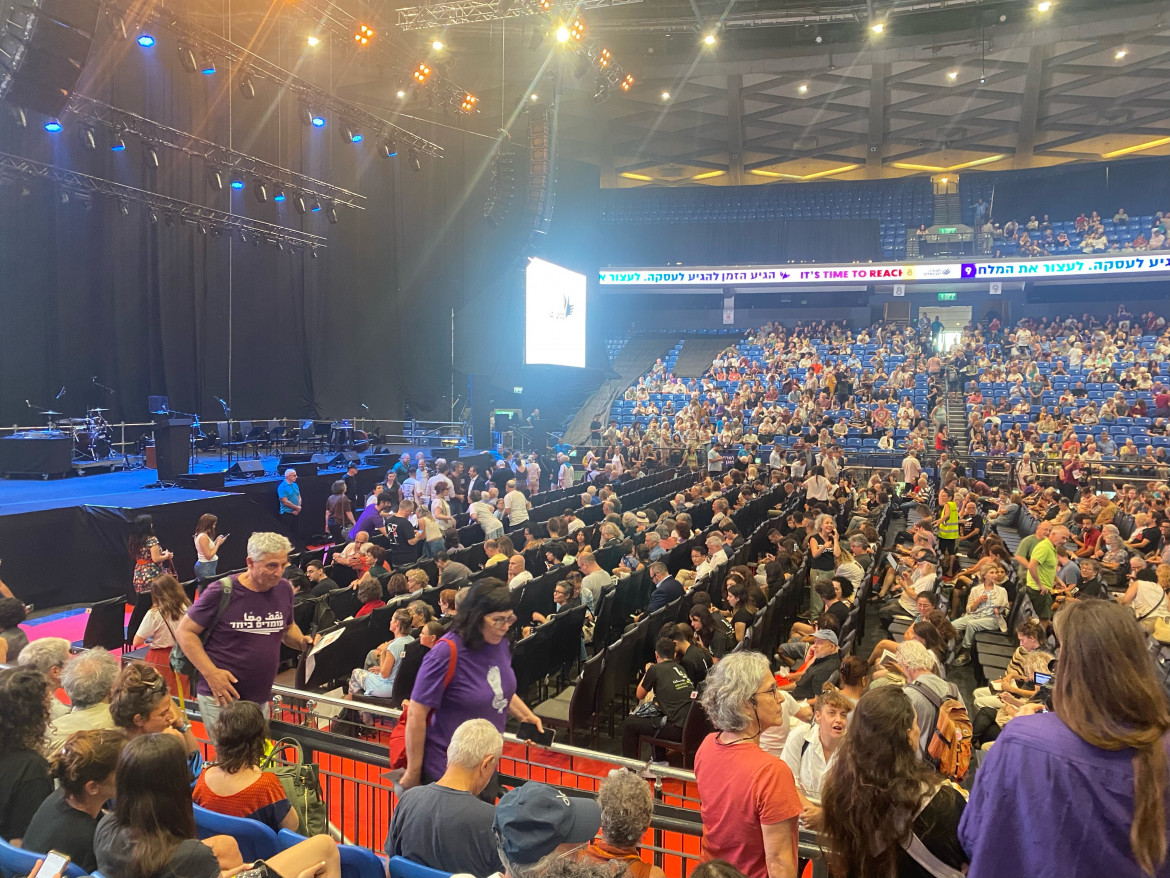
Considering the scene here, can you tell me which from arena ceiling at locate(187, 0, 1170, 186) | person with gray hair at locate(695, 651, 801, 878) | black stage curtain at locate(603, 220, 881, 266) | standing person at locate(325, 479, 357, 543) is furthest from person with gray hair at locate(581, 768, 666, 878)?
black stage curtain at locate(603, 220, 881, 266)

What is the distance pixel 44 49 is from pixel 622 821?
405 inches

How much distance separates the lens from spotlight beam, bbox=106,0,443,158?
10.9m

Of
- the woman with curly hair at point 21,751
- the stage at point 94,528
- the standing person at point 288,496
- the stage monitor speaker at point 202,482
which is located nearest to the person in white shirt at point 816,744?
the woman with curly hair at point 21,751

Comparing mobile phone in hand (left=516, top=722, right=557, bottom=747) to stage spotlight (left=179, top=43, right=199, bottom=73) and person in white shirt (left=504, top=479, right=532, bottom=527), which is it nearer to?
person in white shirt (left=504, top=479, right=532, bottom=527)

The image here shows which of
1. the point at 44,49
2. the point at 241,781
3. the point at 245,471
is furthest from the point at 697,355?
the point at 241,781

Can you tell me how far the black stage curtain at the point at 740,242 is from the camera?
29.4m

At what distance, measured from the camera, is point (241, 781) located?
2781 millimetres

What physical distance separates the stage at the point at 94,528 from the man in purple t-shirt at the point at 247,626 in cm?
665

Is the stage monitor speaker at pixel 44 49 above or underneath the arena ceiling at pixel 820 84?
underneath

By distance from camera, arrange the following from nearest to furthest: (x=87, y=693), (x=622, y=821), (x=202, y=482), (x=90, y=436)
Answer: (x=622, y=821)
(x=87, y=693)
(x=202, y=482)
(x=90, y=436)

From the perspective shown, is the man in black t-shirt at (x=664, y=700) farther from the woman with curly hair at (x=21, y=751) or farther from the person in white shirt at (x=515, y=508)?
the person in white shirt at (x=515, y=508)

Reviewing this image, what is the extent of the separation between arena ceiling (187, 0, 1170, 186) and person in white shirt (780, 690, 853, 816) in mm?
15074

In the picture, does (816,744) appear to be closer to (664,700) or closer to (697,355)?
(664,700)

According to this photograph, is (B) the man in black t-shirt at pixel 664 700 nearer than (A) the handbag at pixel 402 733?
No
